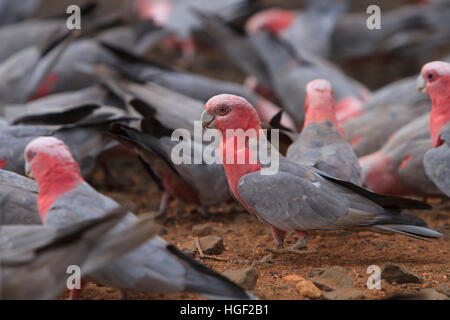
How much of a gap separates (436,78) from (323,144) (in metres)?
0.95

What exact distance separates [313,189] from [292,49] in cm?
381

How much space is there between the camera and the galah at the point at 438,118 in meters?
4.28

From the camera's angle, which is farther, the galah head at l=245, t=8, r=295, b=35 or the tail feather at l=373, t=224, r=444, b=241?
the galah head at l=245, t=8, r=295, b=35

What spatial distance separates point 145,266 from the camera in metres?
3.03

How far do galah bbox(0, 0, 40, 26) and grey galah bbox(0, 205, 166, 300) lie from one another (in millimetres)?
6585

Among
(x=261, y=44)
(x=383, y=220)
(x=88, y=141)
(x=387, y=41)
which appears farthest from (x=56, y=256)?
(x=387, y=41)

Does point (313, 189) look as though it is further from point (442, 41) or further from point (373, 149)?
point (442, 41)

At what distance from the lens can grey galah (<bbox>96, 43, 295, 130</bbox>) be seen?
21.0 feet

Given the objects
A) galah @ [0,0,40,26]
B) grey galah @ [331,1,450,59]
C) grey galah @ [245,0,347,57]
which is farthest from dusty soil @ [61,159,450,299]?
galah @ [0,0,40,26]

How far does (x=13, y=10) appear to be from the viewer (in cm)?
879

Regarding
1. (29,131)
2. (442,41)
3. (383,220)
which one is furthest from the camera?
(442,41)

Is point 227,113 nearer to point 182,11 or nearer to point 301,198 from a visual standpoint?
point 301,198

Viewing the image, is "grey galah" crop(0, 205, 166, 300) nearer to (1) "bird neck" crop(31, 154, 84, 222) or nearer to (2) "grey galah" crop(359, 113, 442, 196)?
(1) "bird neck" crop(31, 154, 84, 222)

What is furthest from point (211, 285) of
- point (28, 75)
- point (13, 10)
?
point (13, 10)
